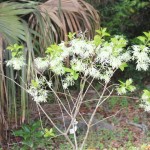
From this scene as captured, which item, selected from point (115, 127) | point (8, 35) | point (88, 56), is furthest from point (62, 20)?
point (115, 127)

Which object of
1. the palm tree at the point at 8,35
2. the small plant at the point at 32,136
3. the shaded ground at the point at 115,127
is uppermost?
the palm tree at the point at 8,35

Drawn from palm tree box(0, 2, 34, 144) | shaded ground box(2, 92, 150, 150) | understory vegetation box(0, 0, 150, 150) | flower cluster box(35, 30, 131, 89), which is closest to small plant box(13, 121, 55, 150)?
understory vegetation box(0, 0, 150, 150)

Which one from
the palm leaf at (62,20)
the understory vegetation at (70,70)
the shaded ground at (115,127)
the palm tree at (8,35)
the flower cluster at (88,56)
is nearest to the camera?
the flower cluster at (88,56)

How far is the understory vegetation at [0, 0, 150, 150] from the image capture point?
3.17 meters

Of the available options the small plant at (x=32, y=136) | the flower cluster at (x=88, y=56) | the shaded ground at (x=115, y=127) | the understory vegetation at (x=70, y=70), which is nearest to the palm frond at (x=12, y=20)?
the understory vegetation at (x=70, y=70)

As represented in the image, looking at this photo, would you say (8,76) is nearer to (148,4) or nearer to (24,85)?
(24,85)

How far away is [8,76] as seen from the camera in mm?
3680

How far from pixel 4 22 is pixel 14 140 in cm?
152

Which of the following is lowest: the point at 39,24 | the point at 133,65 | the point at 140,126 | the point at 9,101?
the point at 140,126

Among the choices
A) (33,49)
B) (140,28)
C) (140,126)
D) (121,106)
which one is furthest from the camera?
(140,28)

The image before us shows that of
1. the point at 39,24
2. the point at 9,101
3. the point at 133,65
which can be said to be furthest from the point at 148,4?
the point at 9,101

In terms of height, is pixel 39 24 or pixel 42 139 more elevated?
pixel 39 24

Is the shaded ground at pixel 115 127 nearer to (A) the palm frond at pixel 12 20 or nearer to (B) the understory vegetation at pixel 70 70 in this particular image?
(B) the understory vegetation at pixel 70 70

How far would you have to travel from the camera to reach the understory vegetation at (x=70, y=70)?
3168 millimetres
